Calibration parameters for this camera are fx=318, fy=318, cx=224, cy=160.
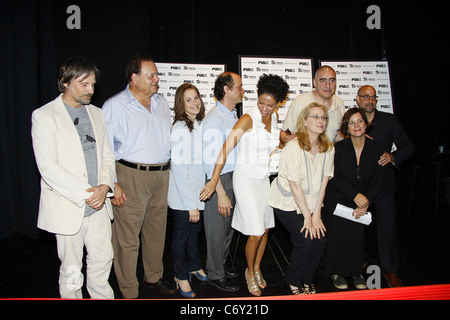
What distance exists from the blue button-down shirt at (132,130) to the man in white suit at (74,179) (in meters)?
0.22

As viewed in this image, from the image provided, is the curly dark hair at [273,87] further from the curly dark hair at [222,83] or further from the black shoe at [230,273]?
the black shoe at [230,273]

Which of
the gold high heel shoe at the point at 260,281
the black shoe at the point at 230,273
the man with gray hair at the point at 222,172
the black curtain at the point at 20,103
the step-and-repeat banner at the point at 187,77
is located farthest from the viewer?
the step-and-repeat banner at the point at 187,77

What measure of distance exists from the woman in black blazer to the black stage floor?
0.72 feet

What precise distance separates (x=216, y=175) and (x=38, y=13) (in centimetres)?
283

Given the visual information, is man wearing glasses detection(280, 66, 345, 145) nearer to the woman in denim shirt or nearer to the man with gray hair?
the man with gray hair

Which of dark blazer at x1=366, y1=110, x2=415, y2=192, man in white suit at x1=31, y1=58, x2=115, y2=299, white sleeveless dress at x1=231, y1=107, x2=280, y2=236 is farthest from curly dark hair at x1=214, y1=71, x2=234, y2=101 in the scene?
dark blazer at x1=366, y1=110, x2=415, y2=192

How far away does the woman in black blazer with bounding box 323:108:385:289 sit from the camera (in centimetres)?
276

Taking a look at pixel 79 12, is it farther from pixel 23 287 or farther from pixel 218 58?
pixel 23 287

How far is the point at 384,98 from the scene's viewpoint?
14.6ft

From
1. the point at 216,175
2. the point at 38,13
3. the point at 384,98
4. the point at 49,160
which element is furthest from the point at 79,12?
the point at 384,98

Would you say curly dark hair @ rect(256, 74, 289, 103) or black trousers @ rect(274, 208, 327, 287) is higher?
curly dark hair @ rect(256, 74, 289, 103)

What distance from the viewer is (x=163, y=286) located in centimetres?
274

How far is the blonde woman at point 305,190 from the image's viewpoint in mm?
2518

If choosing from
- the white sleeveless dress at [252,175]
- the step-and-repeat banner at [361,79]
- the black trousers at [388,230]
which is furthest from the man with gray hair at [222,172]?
the step-and-repeat banner at [361,79]
